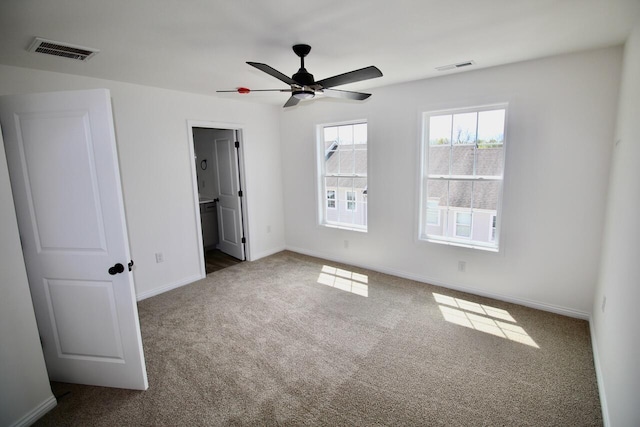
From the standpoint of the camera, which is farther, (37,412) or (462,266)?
(462,266)

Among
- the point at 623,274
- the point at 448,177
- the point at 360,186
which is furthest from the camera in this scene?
the point at 360,186

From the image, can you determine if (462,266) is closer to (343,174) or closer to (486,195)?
(486,195)

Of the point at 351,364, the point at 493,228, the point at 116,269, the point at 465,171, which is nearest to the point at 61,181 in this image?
the point at 116,269

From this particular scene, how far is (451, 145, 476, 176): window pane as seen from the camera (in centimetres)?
348

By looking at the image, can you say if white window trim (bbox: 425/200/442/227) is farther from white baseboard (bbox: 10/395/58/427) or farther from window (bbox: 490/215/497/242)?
white baseboard (bbox: 10/395/58/427)

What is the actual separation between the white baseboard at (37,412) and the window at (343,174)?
365cm

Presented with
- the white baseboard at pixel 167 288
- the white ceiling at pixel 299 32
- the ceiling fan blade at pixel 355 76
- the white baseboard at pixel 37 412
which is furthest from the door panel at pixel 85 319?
the ceiling fan blade at pixel 355 76

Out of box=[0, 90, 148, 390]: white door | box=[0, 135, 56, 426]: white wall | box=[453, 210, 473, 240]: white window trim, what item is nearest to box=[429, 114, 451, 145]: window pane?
box=[453, 210, 473, 240]: white window trim

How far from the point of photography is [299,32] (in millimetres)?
2172

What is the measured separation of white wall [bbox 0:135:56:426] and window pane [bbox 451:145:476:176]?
395 cm

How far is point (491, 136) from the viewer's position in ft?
10.9

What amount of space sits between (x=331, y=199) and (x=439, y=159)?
1.80m

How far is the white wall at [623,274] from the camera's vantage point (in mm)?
1528

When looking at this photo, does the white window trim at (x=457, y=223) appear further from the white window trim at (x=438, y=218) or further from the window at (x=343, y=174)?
the window at (x=343, y=174)
